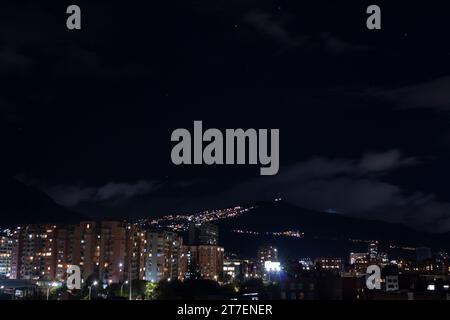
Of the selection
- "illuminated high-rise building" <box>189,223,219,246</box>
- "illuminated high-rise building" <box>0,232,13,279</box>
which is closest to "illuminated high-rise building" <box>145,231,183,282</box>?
"illuminated high-rise building" <box>0,232,13,279</box>

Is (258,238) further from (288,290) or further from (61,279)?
(288,290)

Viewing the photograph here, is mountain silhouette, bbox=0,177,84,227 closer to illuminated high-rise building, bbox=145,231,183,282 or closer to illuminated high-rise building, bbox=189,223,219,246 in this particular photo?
illuminated high-rise building, bbox=189,223,219,246

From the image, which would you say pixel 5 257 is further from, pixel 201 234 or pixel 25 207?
pixel 25 207

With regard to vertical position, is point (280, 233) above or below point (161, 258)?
above

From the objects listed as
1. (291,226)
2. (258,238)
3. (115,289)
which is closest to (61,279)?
(115,289)

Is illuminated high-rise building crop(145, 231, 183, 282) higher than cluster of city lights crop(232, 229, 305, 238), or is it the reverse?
cluster of city lights crop(232, 229, 305, 238)

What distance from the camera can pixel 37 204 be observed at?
282 ft

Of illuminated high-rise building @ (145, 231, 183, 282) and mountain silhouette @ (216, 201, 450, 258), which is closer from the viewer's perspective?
illuminated high-rise building @ (145, 231, 183, 282)

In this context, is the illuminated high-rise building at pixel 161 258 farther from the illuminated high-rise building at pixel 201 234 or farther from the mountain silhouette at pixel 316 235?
the mountain silhouette at pixel 316 235

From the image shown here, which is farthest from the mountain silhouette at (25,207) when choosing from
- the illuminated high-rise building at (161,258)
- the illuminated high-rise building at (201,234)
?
the illuminated high-rise building at (161,258)

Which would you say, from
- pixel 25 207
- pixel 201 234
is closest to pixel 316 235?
pixel 201 234

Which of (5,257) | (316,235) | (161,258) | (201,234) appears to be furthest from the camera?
(316,235)
